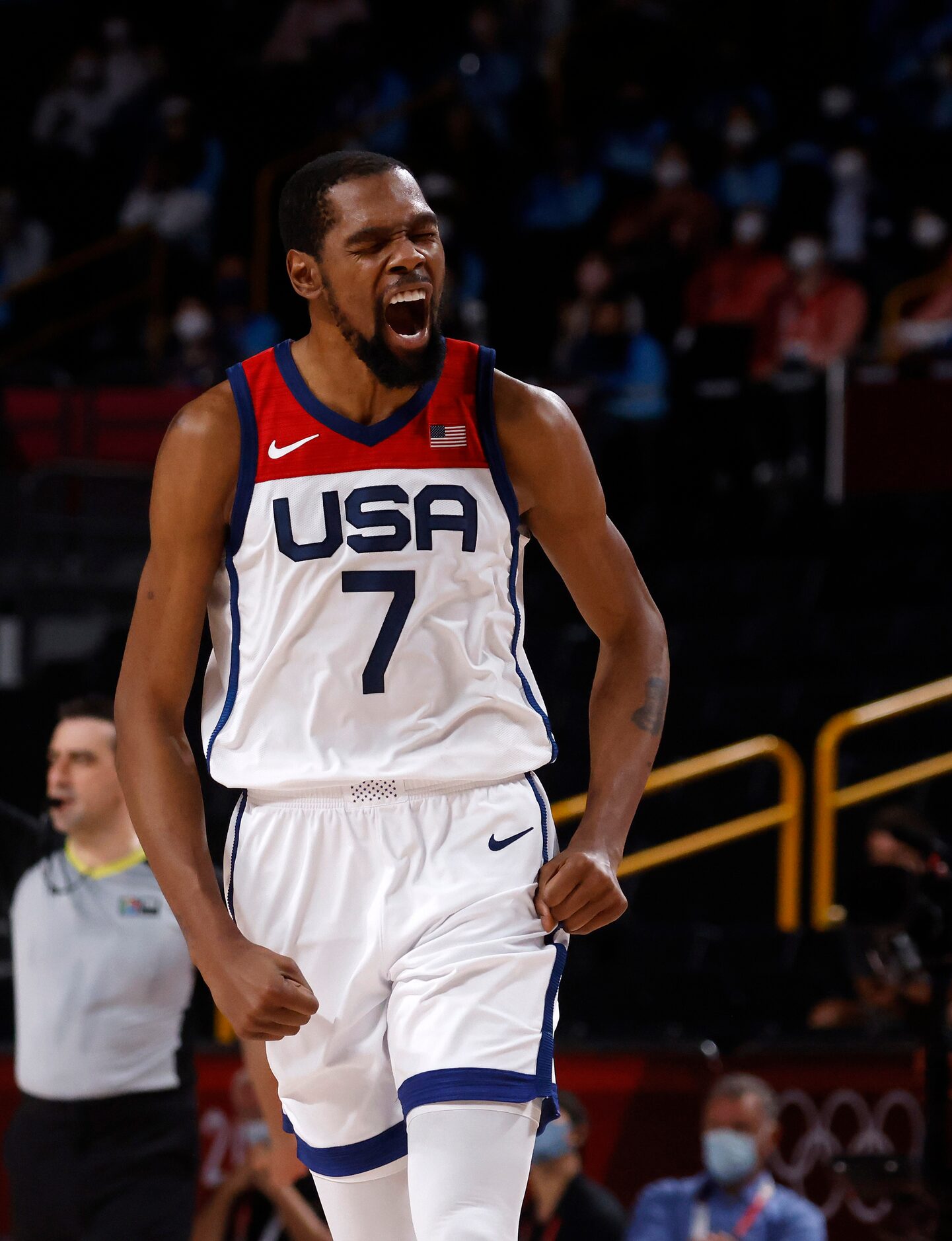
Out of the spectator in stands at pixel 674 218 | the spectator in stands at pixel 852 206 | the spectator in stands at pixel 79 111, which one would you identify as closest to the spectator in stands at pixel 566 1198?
the spectator in stands at pixel 674 218

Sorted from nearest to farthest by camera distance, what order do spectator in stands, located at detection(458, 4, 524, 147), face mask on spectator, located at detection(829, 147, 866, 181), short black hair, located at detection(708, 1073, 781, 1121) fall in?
short black hair, located at detection(708, 1073, 781, 1121), face mask on spectator, located at detection(829, 147, 866, 181), spectator in stands, located at detection(458, 4, 524, 147)

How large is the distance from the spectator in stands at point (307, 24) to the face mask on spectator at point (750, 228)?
425cm

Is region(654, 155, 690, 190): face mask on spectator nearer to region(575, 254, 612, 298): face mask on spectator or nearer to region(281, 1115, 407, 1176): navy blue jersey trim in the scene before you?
region(575, 254, 612, 298): face mask on spectator

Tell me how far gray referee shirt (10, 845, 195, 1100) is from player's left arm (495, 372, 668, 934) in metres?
2.34

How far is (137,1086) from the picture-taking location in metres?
5.12

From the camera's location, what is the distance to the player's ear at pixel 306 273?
9.77ft

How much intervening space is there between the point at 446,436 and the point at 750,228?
955 cm

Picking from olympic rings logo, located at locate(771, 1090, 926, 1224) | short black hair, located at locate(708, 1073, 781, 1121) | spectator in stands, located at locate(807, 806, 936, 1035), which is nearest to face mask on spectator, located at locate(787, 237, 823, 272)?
olympic rings logo, located at locate(771, 1090, 926, 1224)

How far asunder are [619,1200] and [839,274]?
22.6 ft

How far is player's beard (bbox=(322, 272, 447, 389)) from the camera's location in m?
2.92

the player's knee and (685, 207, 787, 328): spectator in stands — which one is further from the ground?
(685, 207, 787, 328): spectator in stands

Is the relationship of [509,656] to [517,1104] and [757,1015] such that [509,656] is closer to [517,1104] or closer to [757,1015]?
[517,1104]

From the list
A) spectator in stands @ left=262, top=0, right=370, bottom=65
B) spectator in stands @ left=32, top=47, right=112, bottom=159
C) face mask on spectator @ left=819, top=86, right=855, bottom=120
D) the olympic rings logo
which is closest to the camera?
the olympic rings logo

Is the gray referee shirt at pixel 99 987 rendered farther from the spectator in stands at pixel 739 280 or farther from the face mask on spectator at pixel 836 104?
the face mask on spectator at pixel 836 104
